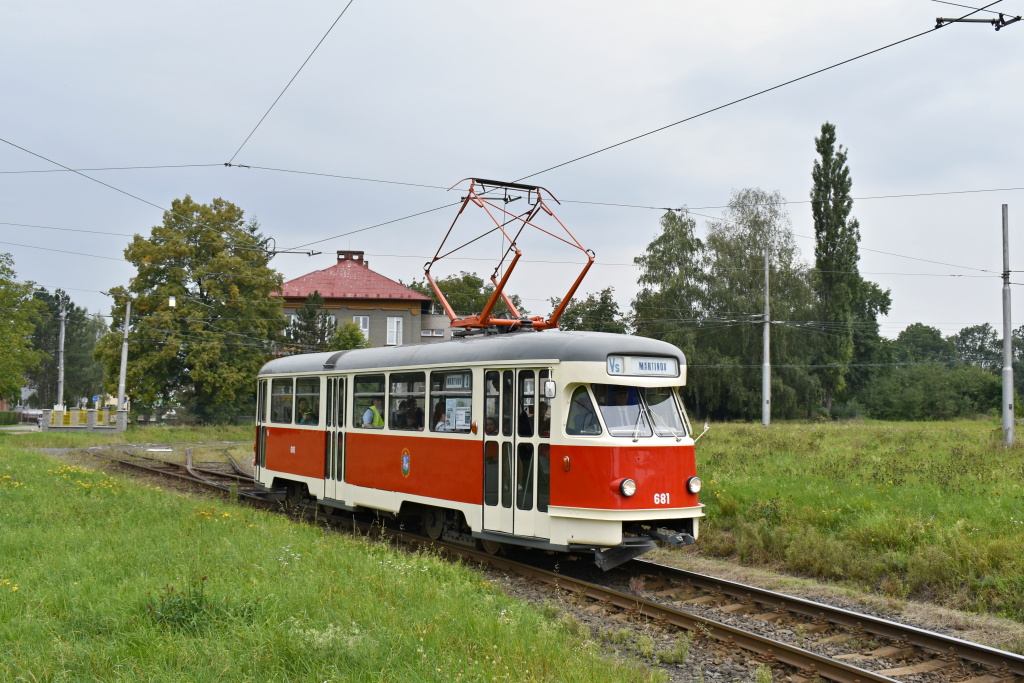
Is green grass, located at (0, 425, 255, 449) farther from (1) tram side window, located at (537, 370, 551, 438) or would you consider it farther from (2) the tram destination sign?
(2) the tram destination sign

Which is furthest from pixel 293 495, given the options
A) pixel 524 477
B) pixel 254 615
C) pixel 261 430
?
pixel 254 615

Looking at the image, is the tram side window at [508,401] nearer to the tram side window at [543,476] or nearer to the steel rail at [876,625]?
the tram side window at [543,476]

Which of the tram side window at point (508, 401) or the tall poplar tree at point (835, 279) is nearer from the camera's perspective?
the tram side window at point (508, 401)

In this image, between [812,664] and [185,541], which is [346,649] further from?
[185,541]

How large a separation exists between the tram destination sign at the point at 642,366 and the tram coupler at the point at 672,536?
184cm

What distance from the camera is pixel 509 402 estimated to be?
1091 cm

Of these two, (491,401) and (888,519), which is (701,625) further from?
(888,519)

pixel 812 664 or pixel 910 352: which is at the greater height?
pixel 910 352

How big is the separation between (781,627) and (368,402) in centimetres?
738

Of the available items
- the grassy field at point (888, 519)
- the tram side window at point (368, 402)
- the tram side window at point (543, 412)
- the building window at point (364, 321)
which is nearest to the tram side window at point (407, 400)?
the tram side window at point (368, 402)

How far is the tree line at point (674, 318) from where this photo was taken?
44.5m

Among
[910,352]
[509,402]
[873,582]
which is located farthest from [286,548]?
[910,352]

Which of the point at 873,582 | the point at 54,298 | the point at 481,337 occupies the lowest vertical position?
the point at 873,582

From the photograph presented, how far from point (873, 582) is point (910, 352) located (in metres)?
94.5
